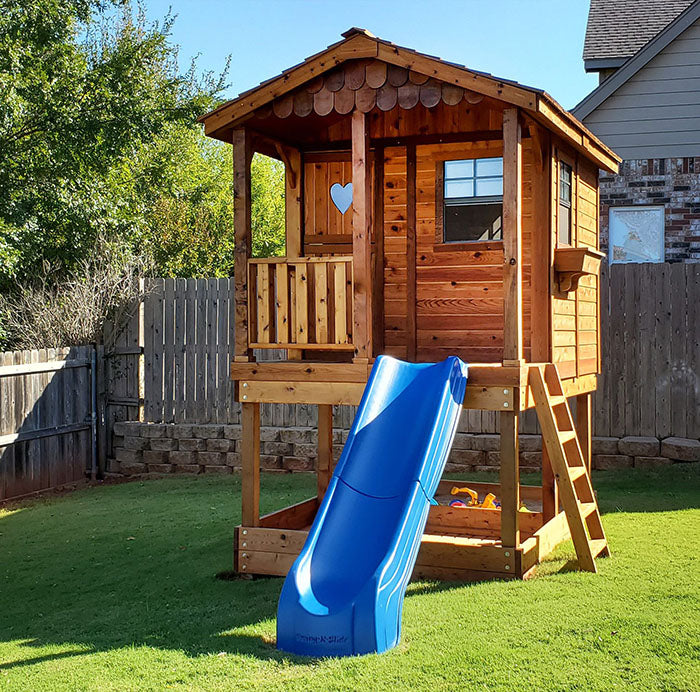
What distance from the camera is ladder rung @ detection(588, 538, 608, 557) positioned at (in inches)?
280

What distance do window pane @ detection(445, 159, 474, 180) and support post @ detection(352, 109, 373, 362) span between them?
1.37m

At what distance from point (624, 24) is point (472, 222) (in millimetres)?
9121

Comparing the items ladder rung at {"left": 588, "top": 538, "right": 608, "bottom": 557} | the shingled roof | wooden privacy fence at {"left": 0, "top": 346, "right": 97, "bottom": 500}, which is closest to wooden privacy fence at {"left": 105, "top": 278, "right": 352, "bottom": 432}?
wooden privacy fence at {"left": 0, "top": 346, "right": 97, "bottom": 500}

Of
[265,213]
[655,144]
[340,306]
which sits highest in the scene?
[265,213]

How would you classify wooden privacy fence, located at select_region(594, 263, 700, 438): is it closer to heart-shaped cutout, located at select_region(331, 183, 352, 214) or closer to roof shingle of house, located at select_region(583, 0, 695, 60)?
heart-shaped cutout, located at select_region(331, 183, 352, 214)

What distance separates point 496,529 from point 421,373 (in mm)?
1915

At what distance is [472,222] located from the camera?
8.21 meters

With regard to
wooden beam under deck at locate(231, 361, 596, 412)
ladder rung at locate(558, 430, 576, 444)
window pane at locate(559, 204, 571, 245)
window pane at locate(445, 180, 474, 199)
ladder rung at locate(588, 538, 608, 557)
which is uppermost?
window pane at locate(445, 180, 474, 199)

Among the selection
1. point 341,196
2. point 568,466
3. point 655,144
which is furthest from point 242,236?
point 655,144

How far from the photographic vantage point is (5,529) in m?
9.55

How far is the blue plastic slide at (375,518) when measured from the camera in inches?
202

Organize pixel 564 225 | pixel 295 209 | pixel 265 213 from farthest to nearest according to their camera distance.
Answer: pixel 265 213
pixel 295 209
pixel 564 225

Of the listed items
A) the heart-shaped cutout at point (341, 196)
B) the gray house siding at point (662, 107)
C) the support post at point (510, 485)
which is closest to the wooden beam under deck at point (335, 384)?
the support post at point (510, 485)

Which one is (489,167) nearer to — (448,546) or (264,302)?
(264,302)
